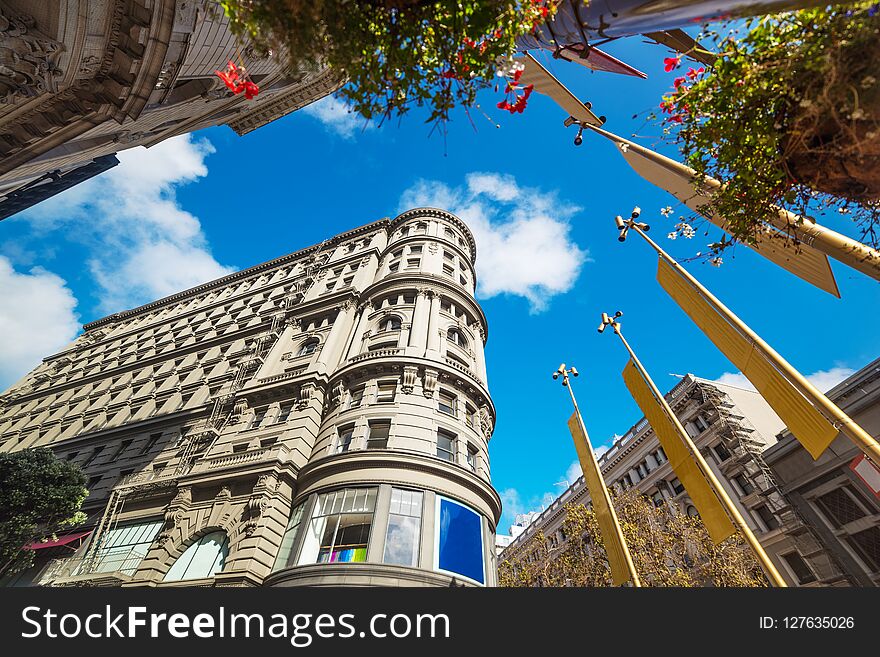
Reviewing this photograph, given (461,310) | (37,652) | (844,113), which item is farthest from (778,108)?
(461,310)

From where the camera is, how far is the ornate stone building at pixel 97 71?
10.7 m

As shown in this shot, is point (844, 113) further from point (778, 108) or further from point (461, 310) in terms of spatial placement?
point (461, 310)

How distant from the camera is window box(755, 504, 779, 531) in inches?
1020

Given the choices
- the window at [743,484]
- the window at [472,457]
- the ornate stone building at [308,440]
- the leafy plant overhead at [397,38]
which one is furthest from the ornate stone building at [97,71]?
the window at [743,484]

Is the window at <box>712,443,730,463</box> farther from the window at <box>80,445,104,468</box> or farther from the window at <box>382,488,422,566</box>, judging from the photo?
the window at <box>80,445,104,468</box>

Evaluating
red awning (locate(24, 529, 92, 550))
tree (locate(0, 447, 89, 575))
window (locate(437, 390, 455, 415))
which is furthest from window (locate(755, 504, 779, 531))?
tree (locate(0, 447, 89, 575))

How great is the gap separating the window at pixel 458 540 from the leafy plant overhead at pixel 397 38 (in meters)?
15.2

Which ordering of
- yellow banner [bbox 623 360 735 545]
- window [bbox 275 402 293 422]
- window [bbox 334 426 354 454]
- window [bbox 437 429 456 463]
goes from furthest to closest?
window [bbox 275 402 293 422] → window [bbox 334 426 354 454] → window [bbox 437 429 456 463] → yellow banner [bbox 623 360 735 545]

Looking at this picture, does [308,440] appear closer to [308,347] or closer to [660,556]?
[308,347]

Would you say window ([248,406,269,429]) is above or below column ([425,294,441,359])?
below

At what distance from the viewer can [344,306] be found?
30109mm

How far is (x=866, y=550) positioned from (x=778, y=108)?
2847 centimetres

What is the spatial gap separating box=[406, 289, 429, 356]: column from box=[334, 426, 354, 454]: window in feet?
17.5

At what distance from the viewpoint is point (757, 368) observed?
25.0 ft
